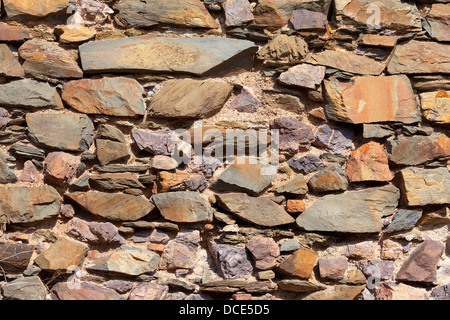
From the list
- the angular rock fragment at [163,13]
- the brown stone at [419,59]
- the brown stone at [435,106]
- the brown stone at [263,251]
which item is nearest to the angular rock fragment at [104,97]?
the angular rock fragment at [163,13]

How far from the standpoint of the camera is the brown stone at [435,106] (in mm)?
2764

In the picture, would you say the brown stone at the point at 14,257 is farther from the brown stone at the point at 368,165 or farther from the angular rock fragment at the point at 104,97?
the brown stone at the point at 368,165

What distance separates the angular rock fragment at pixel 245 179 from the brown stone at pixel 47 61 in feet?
3.10

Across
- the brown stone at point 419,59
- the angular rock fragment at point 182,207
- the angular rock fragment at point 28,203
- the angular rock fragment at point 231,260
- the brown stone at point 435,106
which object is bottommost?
the angular rock fragment at point 231,260

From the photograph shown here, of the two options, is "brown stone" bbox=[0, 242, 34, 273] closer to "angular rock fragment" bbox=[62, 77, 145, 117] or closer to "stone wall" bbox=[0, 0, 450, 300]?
"stone wall" bbox=[0, 0, 450, 300]

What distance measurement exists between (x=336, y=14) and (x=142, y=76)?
1171 mm

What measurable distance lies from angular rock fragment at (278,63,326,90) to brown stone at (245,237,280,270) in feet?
2.84

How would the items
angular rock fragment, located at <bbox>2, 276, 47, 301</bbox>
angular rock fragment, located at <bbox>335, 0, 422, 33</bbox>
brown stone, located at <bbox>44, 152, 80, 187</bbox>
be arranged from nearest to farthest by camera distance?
angular rock fragment, located at <bbox>2, 276, 47, 301</bbox>
brown stone, located at <bbox>44, 152, 80, 187</bbox>
angular rock fragment, located at <bbox>335, 0, 422, 33</bbox>

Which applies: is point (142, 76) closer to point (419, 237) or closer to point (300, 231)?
point (300, 231)

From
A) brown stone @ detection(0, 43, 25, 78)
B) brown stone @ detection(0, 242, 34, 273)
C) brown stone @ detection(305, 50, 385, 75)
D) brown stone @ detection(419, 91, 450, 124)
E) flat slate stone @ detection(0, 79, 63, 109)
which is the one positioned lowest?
brown stone @ detection(0, 242, 34, 273)

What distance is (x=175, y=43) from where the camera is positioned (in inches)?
107

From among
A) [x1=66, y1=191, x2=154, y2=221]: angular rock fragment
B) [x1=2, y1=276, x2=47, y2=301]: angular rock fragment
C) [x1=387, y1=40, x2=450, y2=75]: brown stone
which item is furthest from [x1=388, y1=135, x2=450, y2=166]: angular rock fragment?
[x1=2, y1=276, x2=47, y2=301]: angular rock fragment

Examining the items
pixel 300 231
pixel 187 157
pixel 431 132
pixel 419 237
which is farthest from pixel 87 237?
pixel 431 132

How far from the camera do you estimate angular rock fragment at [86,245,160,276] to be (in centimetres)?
247
